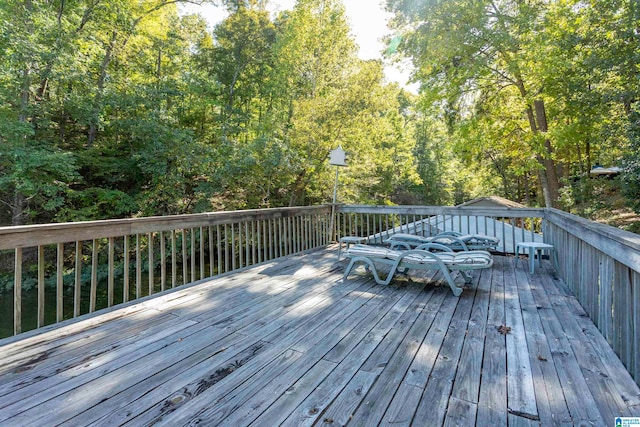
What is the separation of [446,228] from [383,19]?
8.11 metres

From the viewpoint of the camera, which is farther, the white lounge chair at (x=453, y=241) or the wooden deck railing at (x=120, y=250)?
the white lounge chair at (x=453, y=241)

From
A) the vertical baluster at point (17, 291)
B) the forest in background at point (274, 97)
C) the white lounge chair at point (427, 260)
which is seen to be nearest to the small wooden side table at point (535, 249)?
the white lounge chair at point (427, 260)

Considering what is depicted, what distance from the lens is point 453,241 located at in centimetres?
461

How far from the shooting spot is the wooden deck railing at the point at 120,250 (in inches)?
87.0

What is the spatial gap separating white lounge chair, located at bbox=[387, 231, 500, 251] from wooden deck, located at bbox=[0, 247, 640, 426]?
1.50m

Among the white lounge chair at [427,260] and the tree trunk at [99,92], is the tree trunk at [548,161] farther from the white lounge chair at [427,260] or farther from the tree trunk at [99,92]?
the tree trunk at [99,92]

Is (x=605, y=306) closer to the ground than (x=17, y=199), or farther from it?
closer to the ground

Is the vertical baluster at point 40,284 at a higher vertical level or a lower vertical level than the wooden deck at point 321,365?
higher

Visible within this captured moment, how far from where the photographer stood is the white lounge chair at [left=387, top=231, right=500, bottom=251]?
4528 mm

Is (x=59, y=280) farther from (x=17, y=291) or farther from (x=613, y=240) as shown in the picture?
(x=613, y=240)

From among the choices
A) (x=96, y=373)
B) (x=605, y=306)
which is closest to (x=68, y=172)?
(x=96, y=373)

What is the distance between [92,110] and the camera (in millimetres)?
8648

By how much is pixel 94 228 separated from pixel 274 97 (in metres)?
12.4

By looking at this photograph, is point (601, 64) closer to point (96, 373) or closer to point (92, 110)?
point (96, 373)
